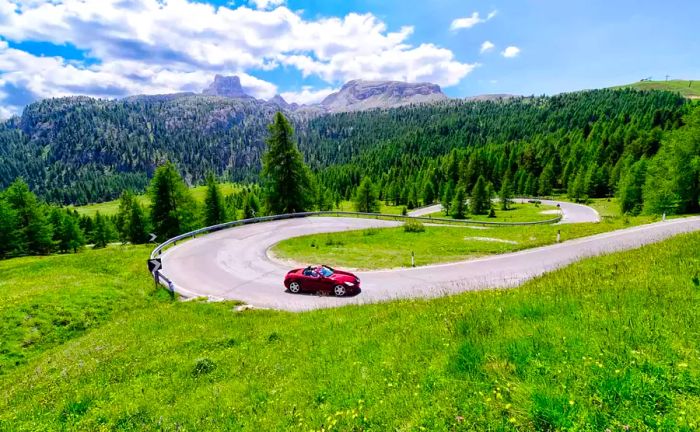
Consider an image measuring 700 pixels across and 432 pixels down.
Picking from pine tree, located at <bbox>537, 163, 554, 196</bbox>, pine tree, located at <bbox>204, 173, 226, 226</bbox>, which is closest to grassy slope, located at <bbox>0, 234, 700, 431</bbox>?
pine tree, located at <bbox>204, 173, 226, 226</bbox>

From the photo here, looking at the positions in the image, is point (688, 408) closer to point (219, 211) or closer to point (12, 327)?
point (12, 327)

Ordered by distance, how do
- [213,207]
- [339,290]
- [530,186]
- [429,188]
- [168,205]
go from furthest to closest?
[429,188]
[530,186]
[213,207]
[168,205]
[339,290]

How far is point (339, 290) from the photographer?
61.4ft

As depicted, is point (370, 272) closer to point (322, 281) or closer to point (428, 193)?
point (322, 281)

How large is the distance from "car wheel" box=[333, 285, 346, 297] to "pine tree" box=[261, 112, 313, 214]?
3315 cm

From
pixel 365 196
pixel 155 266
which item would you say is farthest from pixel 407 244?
pixel 365 196

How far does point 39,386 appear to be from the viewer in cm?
969

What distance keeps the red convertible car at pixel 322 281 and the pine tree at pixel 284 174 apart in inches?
Answer: 1243

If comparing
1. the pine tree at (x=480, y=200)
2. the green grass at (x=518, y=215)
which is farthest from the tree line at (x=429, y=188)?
the green grass at (x=518, y=215)

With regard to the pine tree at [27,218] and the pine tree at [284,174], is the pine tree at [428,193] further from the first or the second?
the pine tree at [27,218]

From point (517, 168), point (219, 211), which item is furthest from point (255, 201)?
point (517, 168)

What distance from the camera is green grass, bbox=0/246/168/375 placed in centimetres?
1426

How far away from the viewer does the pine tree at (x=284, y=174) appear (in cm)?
4834

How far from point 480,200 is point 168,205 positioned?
75412 millimetres
